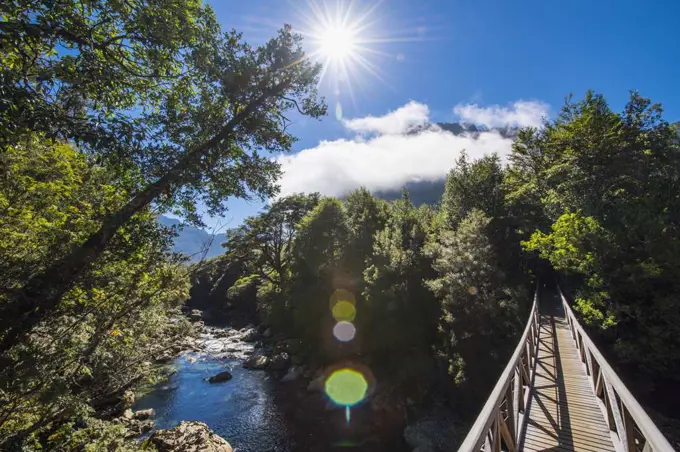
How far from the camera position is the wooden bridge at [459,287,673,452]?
4355 millimetres

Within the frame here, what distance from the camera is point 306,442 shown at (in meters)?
17.7

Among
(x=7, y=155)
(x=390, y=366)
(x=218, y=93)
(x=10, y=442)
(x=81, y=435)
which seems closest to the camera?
(x=10, y=442)

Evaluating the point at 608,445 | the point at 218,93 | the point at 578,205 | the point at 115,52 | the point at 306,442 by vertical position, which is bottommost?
the point at 306,442

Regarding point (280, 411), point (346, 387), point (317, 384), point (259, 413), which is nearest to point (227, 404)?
point (259, 413)

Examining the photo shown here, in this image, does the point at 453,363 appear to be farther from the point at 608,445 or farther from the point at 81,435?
the point at 81,435

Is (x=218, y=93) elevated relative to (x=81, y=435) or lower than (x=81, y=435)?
elevated

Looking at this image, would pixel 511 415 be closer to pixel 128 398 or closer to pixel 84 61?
pixel 84 61

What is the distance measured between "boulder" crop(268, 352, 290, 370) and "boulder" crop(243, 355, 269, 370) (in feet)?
2.54

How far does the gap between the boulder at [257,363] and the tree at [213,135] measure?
25.2 meters

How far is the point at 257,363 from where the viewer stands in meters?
29.1

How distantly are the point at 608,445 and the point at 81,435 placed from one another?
11861 millimetres

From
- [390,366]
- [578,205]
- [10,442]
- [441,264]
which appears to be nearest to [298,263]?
[390,366]

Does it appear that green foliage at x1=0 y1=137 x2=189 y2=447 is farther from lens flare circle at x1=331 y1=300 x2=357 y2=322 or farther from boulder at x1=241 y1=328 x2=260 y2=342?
boulder at x1=241 y1=328 x2=260 y2=342

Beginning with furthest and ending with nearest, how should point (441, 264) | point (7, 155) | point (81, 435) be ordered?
point (441, 264) < point (81, 435) < point (7, 155)
